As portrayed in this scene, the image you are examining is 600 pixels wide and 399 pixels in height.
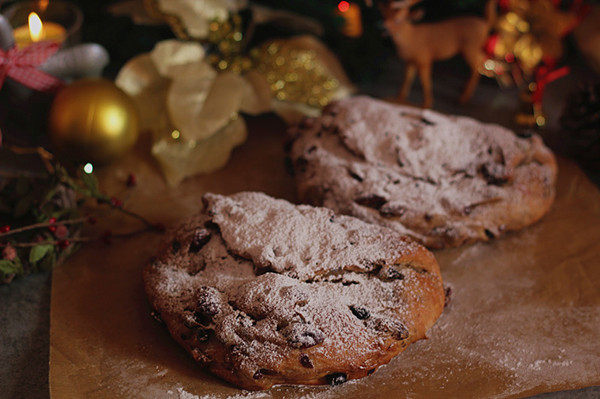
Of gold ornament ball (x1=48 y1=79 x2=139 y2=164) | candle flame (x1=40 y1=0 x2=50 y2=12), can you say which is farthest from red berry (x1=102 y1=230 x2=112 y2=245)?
candle flame (x1=40 y1=0 x2=50 y2=12)

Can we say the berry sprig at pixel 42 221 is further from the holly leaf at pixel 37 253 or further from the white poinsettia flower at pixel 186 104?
the white poinsettia flower at pixel 186 104

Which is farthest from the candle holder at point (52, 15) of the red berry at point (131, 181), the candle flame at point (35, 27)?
the red berry at point (131, 181)

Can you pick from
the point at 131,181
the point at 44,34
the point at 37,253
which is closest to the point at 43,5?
the point at 44,34

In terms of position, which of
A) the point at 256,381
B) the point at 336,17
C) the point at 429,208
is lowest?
the point at 256,381

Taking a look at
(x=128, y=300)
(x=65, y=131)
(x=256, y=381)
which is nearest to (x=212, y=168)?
(x=65, y=131)

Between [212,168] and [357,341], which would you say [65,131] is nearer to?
[212,168]

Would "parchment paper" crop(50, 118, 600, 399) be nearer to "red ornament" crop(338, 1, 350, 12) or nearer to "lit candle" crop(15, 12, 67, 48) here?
"lit candle" crop(15, 12, 67, 48)
